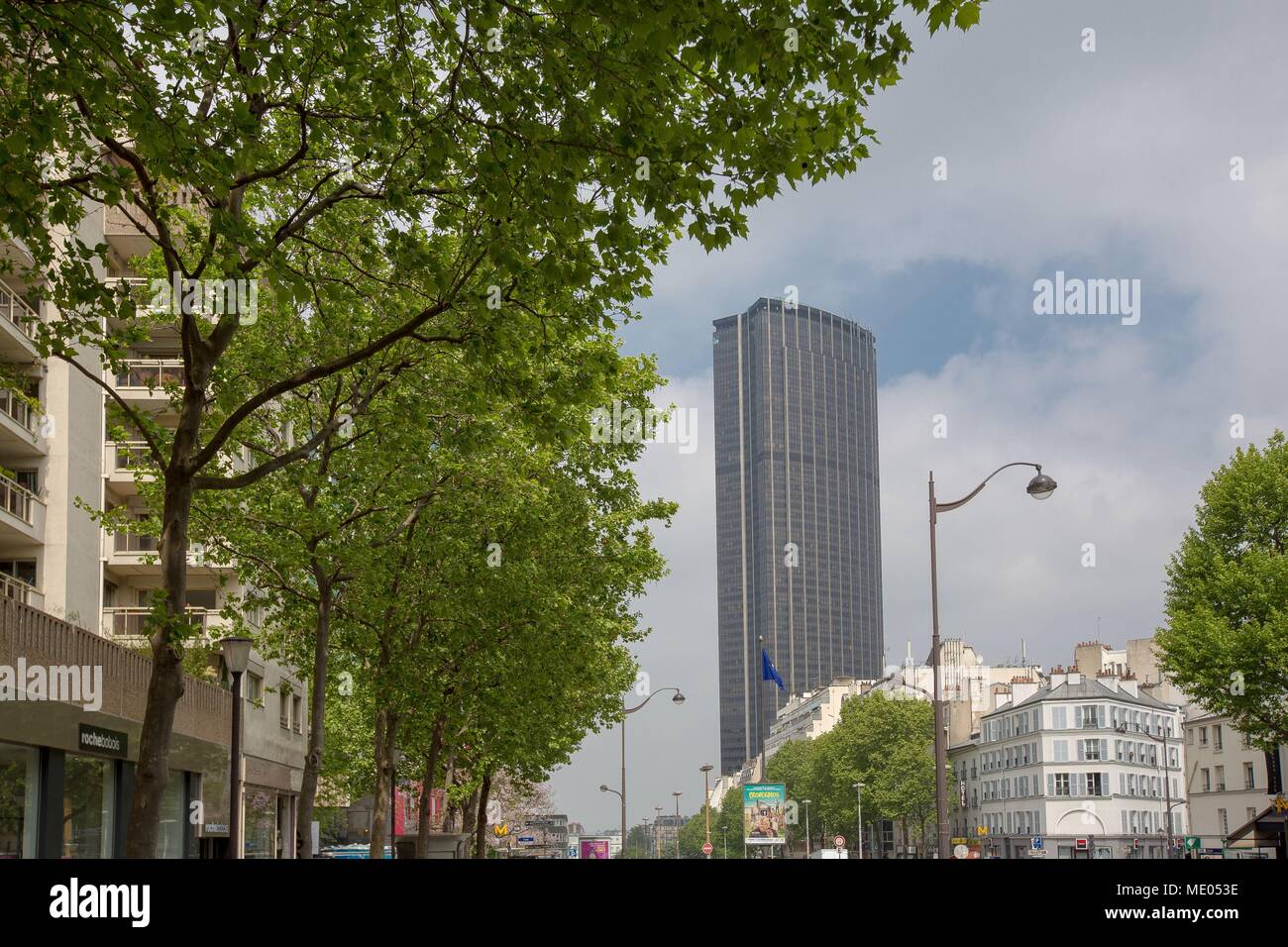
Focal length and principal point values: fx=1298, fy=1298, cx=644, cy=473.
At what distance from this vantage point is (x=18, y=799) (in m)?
21.4

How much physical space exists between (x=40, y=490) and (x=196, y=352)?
2414 centimetres

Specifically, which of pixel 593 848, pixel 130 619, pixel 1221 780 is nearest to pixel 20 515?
pixel 130 619

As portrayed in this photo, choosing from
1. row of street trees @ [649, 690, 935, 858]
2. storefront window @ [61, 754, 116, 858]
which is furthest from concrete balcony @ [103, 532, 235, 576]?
row of street trees @ [649, 690, 935, 858]

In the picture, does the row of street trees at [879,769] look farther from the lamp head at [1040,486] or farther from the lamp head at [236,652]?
the lamp head at [236,652]

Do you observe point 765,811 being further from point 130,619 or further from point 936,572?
point 936,572

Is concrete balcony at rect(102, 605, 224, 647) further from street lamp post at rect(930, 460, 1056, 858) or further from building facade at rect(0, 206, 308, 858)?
street lamp post at rect(930, 460, 1056, 858)

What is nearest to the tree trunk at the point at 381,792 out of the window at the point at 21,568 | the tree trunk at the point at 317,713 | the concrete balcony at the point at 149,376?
the tree trunk at the point at 317,713

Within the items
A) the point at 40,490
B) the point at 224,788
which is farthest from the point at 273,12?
the point at 224,788

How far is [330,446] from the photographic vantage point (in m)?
25.4

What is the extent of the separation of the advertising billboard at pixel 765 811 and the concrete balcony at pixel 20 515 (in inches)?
1525

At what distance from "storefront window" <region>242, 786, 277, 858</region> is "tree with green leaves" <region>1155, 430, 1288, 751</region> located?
32175 millimetres

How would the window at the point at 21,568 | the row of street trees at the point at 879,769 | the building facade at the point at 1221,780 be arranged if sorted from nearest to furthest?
1. the window at the point at 21,568
2. the building facade at the point at 1221,780
3. the row of street trees at the point at 879,769

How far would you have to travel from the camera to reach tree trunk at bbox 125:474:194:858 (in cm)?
1420

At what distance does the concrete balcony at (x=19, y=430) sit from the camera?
34.0 meters
